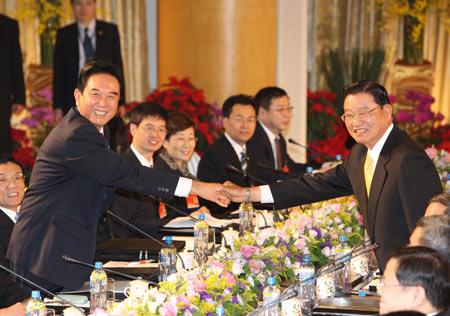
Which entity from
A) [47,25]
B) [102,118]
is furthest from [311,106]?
[102,118]

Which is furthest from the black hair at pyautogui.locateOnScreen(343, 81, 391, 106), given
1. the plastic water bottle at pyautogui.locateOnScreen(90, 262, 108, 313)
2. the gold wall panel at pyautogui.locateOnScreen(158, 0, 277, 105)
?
the gold wall panel at pyautogui.locateOnScreen(158, 0, 277, 105)

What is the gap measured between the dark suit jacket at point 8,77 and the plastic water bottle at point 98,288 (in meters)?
4.12

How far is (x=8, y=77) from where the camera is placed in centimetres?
729

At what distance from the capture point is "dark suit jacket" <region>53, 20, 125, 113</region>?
7602 millimetres

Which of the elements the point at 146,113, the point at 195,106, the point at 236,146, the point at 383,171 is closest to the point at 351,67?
the point at 195,106

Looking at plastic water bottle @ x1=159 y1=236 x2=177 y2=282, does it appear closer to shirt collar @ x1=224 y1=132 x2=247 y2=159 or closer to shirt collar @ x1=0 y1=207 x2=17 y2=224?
shirt collar @ x1=0 y1=207 x2=17 y2=224

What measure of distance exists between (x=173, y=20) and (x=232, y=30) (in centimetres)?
56

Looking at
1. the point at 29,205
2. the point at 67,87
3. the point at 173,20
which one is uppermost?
the point at 173,20

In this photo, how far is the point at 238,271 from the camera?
10.6 feet

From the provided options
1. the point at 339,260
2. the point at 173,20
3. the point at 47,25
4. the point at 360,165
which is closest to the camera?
the point at 339,260

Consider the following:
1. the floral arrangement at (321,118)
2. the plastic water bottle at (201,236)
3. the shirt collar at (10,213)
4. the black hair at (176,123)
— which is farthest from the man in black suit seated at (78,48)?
the plastic water bottle at (201,236)

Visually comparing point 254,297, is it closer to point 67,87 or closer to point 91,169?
point 91,169

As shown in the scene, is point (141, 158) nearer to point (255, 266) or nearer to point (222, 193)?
point (222, 193)

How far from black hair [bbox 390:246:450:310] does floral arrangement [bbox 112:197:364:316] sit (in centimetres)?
63
